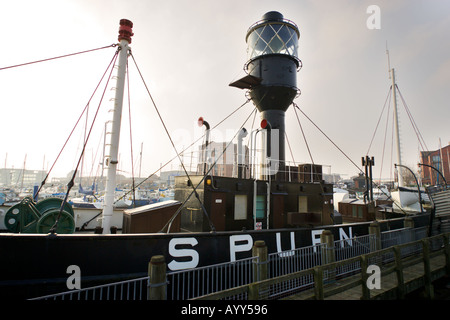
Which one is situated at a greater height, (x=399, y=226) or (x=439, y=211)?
(x=439, y=211)

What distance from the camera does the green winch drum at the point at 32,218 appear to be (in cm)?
623

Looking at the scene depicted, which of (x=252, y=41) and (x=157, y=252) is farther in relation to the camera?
(x=252, y=41)

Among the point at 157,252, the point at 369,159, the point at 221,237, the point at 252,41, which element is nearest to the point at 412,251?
the point at 369,159

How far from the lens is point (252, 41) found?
1335 centimetres

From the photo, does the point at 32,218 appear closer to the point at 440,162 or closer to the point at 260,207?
the point at 260,207

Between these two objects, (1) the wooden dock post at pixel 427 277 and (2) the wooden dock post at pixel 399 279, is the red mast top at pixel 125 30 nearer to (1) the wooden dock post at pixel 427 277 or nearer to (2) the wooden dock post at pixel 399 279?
(2) the wooden dock post at pixel 399 279

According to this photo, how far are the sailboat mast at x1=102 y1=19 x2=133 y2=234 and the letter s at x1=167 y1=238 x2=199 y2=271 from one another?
190 centimetres

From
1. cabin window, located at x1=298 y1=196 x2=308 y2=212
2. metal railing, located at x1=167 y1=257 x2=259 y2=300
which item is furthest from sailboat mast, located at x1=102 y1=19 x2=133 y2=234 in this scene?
cabin window, located at x1=298 y1=196 x2=308 y2=212

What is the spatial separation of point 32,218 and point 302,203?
32.9 ft

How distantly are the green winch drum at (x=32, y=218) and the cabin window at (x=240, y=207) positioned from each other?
509 centimetres

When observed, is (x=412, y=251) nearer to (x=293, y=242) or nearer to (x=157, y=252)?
(x=293, y=242)

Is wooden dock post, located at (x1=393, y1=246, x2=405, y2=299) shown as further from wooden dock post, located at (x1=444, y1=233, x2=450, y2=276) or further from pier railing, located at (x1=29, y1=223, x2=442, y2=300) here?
wooden dock post, located at (x1=444, y1=233, x2=450, y2=276)
